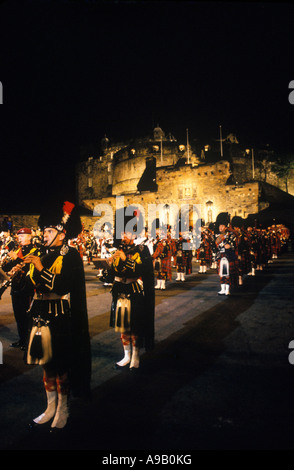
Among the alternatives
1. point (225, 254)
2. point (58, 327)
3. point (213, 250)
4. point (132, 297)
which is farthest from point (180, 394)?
point (213, 250)

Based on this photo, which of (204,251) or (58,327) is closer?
(58,327)

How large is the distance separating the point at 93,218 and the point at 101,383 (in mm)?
46472

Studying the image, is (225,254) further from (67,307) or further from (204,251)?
(67,307)

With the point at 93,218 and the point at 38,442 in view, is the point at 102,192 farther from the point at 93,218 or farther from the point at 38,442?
the point at 38,442

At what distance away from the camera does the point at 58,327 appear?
10.2 feet

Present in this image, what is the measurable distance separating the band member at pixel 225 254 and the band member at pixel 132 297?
19.0ft

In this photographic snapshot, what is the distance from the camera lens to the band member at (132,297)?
4.43 m

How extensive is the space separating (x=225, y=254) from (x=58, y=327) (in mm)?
8113

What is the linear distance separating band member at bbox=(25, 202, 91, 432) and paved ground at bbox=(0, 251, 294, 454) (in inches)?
12.4

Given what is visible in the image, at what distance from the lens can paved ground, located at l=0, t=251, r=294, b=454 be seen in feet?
9.26

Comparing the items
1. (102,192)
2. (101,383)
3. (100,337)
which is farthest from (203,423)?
(102,192)

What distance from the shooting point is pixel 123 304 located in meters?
4.48
